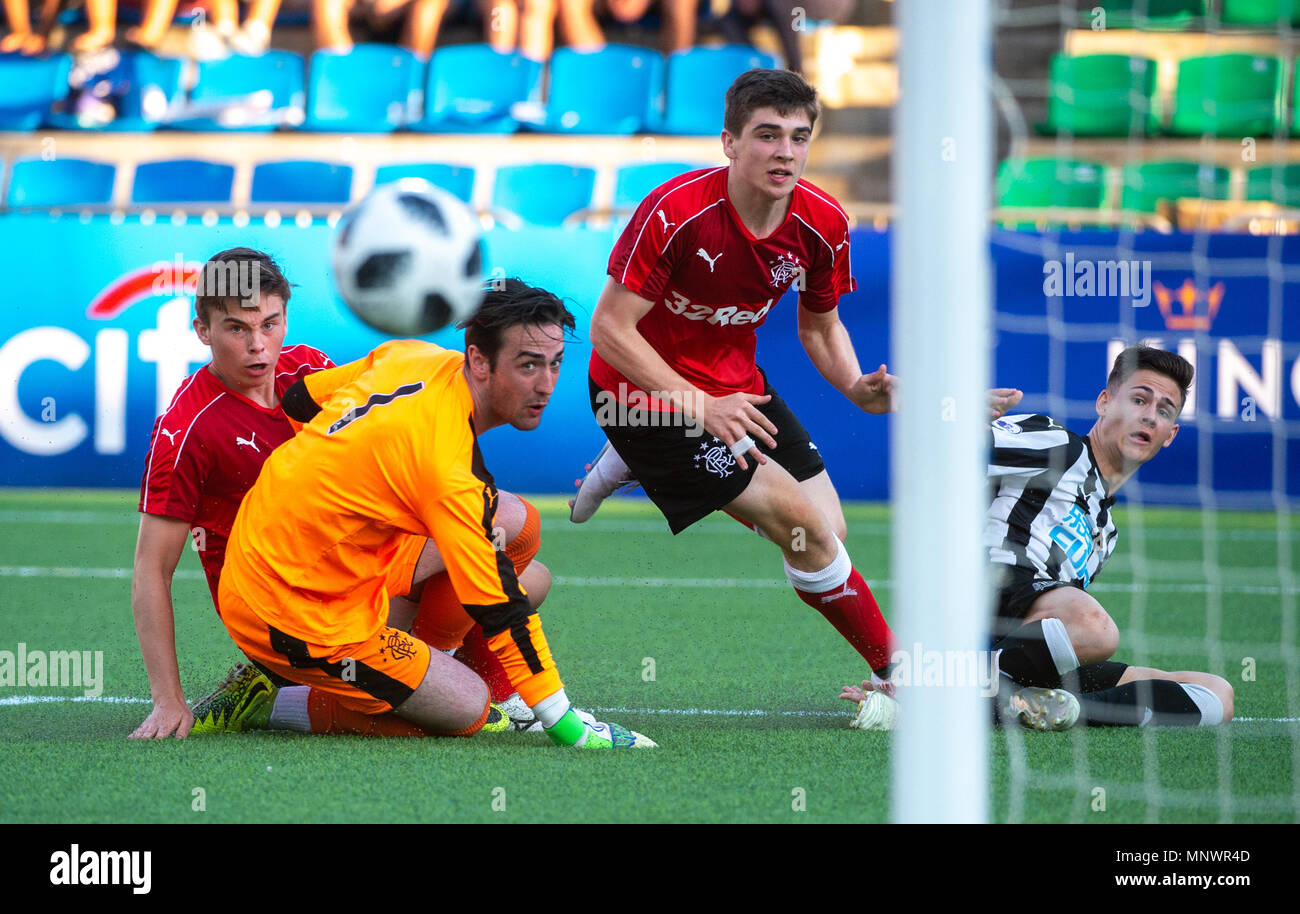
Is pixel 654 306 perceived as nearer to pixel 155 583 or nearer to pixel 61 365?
pixel 155 583

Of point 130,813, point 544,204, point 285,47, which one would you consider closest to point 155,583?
point 130,813

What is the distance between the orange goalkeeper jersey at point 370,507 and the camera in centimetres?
347

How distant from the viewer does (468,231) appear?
12.7 feet

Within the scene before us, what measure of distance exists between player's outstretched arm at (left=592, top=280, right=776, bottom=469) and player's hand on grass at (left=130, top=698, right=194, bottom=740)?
154cm

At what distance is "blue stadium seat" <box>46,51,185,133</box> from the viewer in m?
12.5

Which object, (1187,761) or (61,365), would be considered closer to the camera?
(1187,761)

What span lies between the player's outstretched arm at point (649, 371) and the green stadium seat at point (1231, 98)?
1001cm

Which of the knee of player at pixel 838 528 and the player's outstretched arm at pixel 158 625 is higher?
the knee of player at pixel 838 528

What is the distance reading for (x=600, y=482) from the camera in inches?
190

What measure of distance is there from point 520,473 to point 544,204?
3259 millimetres

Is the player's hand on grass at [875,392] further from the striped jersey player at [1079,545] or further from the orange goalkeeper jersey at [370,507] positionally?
the orange goalkeeper jersey at [370,507]

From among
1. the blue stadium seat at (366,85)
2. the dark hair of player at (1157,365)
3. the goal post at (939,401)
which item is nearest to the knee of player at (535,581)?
the dark hair of player at (1157,365)

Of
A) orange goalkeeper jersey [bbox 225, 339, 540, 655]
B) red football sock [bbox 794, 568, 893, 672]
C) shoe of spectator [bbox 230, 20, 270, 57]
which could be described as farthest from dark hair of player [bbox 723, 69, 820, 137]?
shoe of spectator [bbox 230, 20, 270, 57]

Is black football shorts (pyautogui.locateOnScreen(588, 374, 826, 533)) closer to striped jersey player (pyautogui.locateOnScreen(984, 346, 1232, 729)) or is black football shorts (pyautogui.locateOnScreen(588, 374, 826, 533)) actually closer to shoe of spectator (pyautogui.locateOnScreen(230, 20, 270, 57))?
striped jersey player (pyautogui.locateOnScreen(984, 346, 1232, 729))
